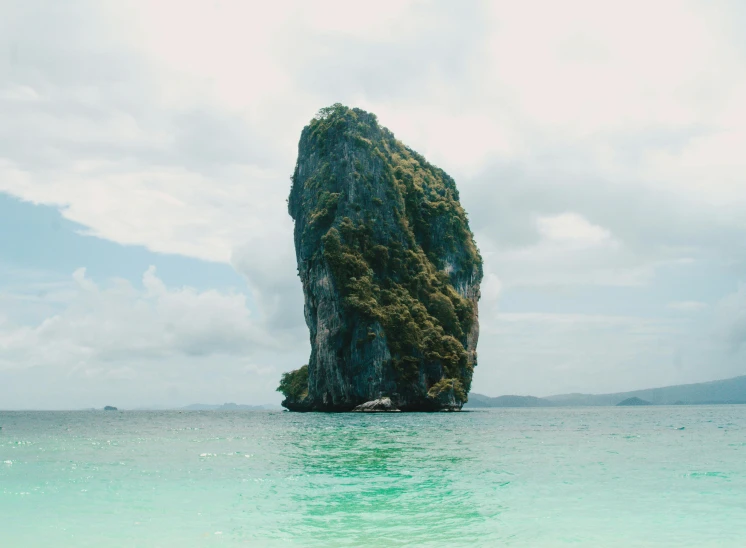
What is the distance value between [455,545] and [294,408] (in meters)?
66.5

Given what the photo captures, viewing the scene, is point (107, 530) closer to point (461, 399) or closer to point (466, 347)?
point (461, 399)

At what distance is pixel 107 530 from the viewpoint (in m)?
9.30

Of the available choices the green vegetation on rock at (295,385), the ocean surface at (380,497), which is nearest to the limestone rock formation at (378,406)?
the green vegetation on rock at (295,385)

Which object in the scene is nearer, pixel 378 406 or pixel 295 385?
pixel 378 406

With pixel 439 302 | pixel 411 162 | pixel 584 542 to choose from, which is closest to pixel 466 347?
pixel 439 302

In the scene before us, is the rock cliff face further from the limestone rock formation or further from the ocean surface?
the ocean surface

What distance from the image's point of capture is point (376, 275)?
217 feet

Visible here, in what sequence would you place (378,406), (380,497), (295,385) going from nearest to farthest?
(380,497) → (378,406) → (295,385)

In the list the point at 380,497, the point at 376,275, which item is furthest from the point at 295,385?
the point at 380,497

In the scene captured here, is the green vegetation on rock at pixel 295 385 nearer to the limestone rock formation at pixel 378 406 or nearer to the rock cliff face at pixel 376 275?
the rock cliff face at pixel 376 275

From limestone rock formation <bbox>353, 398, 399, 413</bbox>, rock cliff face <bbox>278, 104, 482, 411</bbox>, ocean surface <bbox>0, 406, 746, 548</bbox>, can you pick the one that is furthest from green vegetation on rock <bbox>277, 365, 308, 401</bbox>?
ocean surface <bbox>0, 406, 746, 548</bbox>

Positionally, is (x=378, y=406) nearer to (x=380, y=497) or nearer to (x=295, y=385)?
(x=295, y=385)

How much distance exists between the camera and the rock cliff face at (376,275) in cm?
6041

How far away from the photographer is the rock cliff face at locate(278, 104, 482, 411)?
60.4 m
